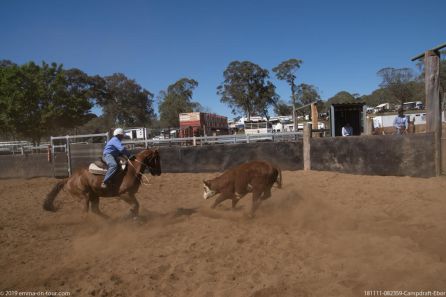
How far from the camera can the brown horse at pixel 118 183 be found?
6887 millimetres

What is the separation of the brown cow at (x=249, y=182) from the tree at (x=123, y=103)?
4774cm

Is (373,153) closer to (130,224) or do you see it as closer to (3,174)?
(130,224)

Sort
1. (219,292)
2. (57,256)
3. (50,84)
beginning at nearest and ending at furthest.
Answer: (219,292), (57,256), (50,84)

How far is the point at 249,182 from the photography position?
6.98m

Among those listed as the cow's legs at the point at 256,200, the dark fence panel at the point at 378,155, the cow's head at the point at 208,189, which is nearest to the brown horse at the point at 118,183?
the cow's head at the point at 208,189

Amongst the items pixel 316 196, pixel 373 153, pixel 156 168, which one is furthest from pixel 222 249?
pixel 373 153

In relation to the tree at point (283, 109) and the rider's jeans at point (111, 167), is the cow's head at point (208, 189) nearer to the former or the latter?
the rider's jeans at point (111, 167)

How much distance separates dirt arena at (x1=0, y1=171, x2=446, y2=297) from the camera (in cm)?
369

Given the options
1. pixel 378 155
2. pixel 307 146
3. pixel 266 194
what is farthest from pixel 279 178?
pixel 307 146

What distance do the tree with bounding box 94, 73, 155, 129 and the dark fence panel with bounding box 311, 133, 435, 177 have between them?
45553 mm

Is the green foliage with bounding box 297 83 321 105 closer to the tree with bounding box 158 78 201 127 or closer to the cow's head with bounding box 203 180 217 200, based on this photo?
the tree with bounding box 158 78 201 127

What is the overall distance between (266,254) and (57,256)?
2970 millimetres

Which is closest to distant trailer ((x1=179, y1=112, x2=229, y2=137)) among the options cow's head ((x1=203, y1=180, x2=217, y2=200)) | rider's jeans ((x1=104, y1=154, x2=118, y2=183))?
cow's head ((x1=203, y1=180, x2=217, y2=200))

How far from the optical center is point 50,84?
31.0 metres
